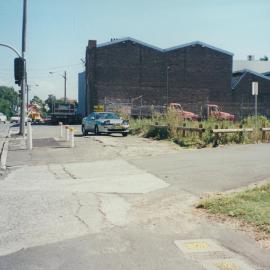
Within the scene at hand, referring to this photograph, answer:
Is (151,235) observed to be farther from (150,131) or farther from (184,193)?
(150,131)

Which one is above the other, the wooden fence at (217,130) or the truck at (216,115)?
the truck at (216,115)

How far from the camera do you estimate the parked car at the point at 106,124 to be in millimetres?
25453

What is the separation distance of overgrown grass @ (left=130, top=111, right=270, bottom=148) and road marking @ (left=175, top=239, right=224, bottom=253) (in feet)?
41.6

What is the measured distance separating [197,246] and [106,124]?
20.2 m

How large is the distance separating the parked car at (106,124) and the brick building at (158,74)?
77.1 ft

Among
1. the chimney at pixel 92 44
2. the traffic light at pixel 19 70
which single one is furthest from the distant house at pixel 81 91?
the traffic light at pixel 19 70

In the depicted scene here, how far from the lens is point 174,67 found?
177 feet

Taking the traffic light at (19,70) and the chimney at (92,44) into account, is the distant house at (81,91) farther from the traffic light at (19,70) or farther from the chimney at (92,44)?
the traffic light at (19,70)

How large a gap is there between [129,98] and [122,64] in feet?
12.1

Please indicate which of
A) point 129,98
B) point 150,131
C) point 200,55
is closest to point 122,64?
point 129,98

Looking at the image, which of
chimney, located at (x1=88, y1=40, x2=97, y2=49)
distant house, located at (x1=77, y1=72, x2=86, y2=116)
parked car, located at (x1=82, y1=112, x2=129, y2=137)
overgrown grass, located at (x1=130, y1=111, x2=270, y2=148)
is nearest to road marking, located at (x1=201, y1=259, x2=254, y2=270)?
overgrown grass, located at (x1=130, y1=111, x2=270, y2=148)

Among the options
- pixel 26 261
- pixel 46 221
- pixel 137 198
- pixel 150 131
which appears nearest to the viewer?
pixel 26 261

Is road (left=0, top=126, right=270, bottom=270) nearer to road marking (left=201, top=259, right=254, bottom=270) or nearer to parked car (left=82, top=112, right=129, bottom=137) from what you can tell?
road marking (left=201, top=259, right=254, bottom=270)

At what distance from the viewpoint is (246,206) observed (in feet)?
24.8
